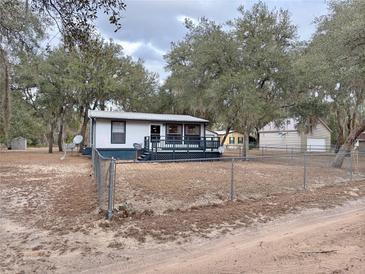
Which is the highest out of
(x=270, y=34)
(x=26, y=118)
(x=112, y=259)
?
(x=270, y=34)

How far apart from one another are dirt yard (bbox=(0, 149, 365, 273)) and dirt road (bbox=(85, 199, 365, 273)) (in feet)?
0.04

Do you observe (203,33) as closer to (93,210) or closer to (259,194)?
(259,194)

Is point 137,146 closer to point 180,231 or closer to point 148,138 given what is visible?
point 148,138

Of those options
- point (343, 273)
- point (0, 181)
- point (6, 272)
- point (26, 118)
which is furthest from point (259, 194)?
point (26, 118)

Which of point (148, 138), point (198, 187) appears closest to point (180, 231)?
point (198, 187)

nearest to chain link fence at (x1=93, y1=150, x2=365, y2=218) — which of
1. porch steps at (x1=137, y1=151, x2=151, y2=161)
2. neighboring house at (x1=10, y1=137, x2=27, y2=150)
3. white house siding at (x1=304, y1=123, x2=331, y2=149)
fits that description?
porch steps at (x1=137, y1=151, x2=151, y2=161)

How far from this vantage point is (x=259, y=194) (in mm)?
9219

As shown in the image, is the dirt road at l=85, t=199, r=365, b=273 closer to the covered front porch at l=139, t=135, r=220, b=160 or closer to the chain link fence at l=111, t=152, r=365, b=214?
the chain link fence at l=111, t=152, r=365, b=214

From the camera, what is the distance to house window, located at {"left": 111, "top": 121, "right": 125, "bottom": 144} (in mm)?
22297

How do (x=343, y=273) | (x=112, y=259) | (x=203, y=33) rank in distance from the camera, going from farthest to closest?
(x=203, y=33) → (x=112, y=259) → (x=343, y=273)

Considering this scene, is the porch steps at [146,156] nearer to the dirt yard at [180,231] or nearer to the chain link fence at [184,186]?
the chain link fence at [184,186]

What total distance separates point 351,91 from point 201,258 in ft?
50.5

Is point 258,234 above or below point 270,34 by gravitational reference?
below

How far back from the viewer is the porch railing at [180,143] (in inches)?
832
